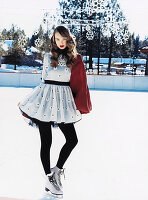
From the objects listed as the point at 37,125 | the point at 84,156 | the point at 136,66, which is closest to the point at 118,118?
the point at 84,156

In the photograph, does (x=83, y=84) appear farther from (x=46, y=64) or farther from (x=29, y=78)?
(x=29, y=78)

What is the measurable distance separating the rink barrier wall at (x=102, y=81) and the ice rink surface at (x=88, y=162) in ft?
18.3

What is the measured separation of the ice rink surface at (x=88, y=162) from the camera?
197 centimetres

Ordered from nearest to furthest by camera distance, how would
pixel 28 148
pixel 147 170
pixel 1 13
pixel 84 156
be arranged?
pixel 147 170 < pixel 84 156 < pixel 28 148 < pixel 1 13

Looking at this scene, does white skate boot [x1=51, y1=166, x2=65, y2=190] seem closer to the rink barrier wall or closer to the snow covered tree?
the rink barrier wall

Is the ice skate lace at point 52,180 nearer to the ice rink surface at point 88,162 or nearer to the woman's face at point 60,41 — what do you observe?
the ice rink surface at point 88,162

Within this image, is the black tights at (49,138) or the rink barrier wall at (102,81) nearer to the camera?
the black tights at (49,138)

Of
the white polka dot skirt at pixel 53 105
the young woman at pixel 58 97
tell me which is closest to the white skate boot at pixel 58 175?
the young woman at pixel 58 97

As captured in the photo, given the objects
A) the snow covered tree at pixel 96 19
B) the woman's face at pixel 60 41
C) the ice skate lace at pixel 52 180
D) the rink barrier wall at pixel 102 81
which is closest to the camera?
the woman's face at pixel 60 41

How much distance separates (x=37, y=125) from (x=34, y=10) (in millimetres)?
8868

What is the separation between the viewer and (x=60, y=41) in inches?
72.4

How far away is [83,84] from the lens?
1.91m

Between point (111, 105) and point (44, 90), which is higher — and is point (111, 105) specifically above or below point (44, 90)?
below

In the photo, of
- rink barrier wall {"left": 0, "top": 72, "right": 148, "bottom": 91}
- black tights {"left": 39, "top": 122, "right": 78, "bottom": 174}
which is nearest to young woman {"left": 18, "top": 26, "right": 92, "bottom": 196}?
black tights {"left": 39, "top": 122, "right": 78, "bottom": 174}
